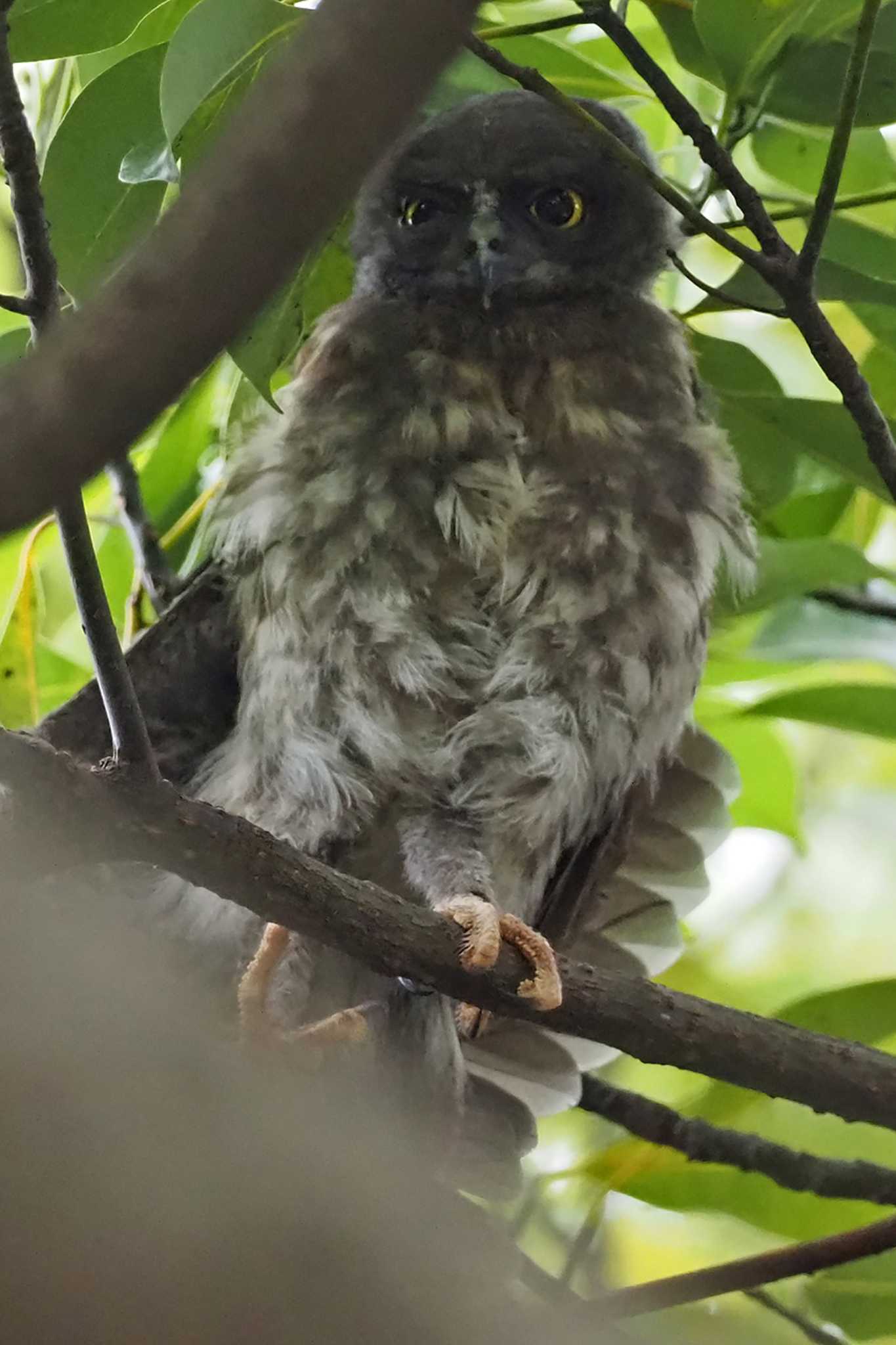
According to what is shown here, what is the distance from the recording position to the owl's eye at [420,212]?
2.40 meters

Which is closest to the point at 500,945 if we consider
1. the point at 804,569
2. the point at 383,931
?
the point at 383,931

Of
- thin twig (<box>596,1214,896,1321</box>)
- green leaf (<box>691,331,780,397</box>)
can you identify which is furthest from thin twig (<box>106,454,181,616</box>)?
thin twig (<box>596,1214,896,1321</box>)

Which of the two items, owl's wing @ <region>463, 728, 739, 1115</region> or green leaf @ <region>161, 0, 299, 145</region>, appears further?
owl's wing @ <region>463, 728, 739, 1115</region>

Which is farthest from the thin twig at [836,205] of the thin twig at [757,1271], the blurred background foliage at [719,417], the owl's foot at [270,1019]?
the thin twig at [757,1271]

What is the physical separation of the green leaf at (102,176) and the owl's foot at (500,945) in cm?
75

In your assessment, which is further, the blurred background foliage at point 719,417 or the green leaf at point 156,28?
the green leaf at point 156,28

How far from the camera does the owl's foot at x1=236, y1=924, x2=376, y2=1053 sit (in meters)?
1.86

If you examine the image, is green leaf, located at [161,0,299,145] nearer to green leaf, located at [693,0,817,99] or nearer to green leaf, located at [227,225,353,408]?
green leaf, located at [227,225,353,408]

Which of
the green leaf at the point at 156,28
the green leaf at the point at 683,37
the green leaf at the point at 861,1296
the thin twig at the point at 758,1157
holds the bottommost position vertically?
the green leaf at the point at 861,1296

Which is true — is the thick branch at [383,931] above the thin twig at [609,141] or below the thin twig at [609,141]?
below

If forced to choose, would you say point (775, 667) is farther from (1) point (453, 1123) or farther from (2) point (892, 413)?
(1) point (453, 1123)

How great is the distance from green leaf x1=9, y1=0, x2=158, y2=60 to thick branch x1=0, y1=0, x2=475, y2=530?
3.41ft

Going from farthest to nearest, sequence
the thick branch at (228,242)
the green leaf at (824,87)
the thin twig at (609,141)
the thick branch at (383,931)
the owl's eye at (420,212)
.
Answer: the owl's eye at (420,212), the green leaf at (824,87), the thin twig at (609,141), the thick branch at (383,931), the thick branch at (228,242)

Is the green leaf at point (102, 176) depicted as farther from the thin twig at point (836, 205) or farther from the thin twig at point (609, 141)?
the thin twig at point (836, 205)
